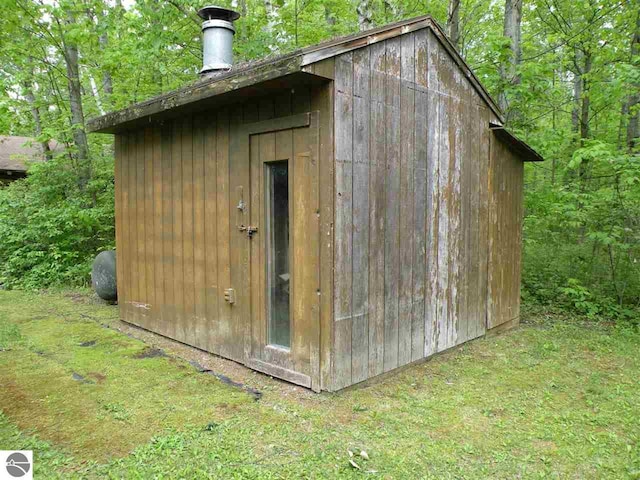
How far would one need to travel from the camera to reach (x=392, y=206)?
12.4ft

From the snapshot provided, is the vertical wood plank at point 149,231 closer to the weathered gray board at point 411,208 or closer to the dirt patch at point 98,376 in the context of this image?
the dirt patch at point 98,376

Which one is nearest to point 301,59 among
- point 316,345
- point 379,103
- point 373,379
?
point 379,103

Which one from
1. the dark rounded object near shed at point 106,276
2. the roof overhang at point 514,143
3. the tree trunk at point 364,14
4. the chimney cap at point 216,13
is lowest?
the dark rounded object near shed at point 106,276

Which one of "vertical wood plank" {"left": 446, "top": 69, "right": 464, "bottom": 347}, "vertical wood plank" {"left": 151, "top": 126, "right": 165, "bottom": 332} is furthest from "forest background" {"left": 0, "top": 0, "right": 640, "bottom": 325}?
"vertical wood plank" {"left": 151, "top": 126, "right": 165, "bottom": 332}

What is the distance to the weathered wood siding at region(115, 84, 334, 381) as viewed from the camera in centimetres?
352

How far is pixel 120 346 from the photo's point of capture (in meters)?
4.66

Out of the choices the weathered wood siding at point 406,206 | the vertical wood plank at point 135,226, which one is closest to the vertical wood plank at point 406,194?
the weathered wood siding at point 406,206

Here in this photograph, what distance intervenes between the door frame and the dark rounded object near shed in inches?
127

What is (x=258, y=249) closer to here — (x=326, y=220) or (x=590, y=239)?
(x=326, y=220)

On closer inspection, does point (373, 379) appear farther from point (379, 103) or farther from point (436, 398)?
point (379, 103)

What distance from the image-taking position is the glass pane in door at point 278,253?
145 inches

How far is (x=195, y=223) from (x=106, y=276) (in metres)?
2.70

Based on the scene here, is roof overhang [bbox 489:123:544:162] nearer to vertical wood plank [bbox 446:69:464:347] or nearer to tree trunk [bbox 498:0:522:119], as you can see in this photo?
vertical wood plank [bbox 446:69:464:347]

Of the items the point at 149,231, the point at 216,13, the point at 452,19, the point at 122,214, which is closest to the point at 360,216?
the point at 149,231
